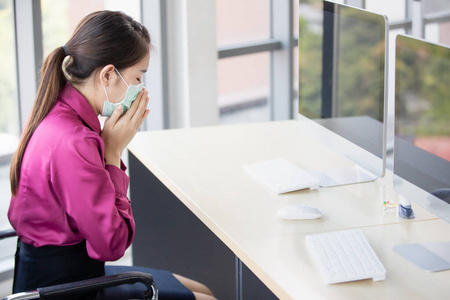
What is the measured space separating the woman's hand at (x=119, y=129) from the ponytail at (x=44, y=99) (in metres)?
0.17

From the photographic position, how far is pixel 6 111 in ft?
9.89

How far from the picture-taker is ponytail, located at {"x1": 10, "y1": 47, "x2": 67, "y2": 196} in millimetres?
1631

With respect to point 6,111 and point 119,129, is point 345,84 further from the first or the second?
point 6,111

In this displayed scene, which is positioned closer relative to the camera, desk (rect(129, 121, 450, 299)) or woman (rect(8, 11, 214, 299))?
desk (rect(129, 121, 450, 299))

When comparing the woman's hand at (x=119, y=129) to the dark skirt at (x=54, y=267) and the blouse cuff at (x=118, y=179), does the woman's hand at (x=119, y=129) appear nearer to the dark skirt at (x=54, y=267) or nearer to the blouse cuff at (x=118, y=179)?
the blouse cuff at (x=118, y=179)

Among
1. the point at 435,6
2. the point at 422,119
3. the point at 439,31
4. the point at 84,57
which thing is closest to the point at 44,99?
the point at 84,57

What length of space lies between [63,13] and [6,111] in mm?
553

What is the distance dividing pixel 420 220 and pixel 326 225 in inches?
9.8

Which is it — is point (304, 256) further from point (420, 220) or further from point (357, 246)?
point (420, 220)

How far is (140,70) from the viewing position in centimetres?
173

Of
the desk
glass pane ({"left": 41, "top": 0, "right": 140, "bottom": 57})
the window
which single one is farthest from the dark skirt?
the window

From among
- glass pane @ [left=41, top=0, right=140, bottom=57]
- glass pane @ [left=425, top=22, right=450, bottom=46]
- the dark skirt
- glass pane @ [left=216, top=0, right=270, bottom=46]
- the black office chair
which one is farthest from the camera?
glass pane @ [left=425, top=22, right=450, bottom=46]

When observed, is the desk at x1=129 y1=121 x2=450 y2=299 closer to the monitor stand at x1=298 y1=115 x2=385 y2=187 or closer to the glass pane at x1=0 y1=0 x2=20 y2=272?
the monitor stand at x1=298 y1=115 x2=385 y2=187

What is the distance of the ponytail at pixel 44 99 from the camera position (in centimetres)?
163
